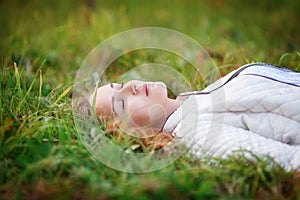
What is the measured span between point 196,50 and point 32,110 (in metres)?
1.80

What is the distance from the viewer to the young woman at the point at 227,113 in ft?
6.40

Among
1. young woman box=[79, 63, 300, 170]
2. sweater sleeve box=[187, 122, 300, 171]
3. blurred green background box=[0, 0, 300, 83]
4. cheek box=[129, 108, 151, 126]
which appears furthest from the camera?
blurred green background box=[0, 0, 300, 83]

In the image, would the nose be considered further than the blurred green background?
No

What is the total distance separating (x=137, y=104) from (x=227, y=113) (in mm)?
424

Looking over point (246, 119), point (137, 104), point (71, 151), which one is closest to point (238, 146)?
point (246, 119)

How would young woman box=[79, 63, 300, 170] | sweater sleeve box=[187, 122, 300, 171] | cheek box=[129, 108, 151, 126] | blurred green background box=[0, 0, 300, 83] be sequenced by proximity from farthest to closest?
blurred green background box=[0, 0, 300, 83], cheek box=[129, 108, 151, 126], young woman box=[79, 63, 300, 170], sweater sleeve box=[187, 122, 300, 171]

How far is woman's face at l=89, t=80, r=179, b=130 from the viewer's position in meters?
2.22

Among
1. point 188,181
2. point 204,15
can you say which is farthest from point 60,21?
point 188,181

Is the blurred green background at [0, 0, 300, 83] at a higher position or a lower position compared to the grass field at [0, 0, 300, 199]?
higher

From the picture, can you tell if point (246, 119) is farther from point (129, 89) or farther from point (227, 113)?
point (129, 89)

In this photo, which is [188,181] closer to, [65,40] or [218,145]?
[218,145]

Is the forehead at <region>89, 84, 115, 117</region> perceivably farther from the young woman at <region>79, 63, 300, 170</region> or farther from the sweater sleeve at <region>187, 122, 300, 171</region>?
the sweater sleeve at <region>187, 122, 300, 171</region>

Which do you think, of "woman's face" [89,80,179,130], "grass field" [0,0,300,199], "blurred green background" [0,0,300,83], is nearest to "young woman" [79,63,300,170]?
"woman's face" [89,80,179,130]

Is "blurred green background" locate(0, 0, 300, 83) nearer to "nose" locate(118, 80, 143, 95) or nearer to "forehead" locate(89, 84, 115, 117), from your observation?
"forehead" locate(89, 84, 115, 117)
